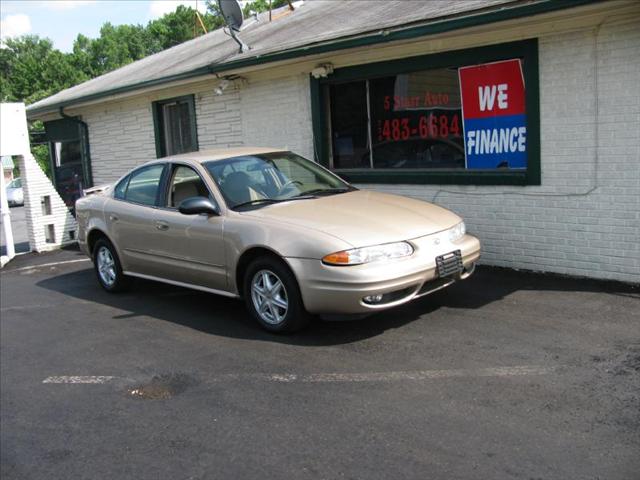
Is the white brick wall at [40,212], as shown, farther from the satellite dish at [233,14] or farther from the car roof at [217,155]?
the car roof at [217,155]

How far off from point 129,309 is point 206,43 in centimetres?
895

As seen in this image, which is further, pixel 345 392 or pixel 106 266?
pixel 106 266

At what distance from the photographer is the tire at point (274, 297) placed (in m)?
5.54

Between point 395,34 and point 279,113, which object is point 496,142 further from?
point 279,113

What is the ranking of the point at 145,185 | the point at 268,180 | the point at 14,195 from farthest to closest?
1. the point at 14,195
2. the point at 145,185
3. the point at 268,180

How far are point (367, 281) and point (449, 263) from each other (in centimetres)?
85

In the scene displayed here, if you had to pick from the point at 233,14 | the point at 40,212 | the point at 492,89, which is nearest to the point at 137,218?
the point at 492,89

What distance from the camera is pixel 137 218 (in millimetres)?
7141

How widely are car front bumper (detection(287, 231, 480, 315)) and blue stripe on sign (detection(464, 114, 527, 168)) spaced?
2421 mm

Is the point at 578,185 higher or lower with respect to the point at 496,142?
lower

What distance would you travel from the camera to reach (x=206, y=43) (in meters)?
14.7

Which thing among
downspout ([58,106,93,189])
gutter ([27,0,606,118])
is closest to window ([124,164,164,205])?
gutter ([27,0,606,118])

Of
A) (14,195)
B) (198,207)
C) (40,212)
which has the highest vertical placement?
(198,207)

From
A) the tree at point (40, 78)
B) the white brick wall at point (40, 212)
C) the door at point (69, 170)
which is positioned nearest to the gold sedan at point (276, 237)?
the white brick wall at point (40, 212)
